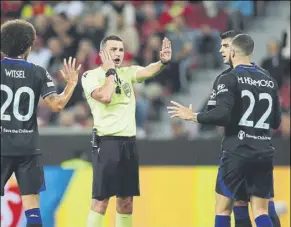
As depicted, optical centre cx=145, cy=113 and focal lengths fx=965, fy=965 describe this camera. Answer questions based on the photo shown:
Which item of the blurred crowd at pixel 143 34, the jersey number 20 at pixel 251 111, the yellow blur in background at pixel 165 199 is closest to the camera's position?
the jersey number 20 at pixel 251 111

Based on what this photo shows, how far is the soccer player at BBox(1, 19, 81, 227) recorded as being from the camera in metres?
9.26

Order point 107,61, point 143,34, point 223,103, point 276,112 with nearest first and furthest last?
point 223,103 → point 276,112 → point 107,61 → point 143,34

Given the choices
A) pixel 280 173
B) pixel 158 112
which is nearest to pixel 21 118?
pixel 280 173

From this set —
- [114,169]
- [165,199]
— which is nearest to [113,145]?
[114,169]

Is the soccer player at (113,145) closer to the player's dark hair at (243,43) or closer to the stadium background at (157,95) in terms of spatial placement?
the player's dark hair at (243,43)

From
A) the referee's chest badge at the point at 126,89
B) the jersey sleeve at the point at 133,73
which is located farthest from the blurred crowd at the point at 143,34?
the referee's chest badge at the point at 126,89

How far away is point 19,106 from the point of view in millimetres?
9266

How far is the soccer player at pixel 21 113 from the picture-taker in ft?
30.4

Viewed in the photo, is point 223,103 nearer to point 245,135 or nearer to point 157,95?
point 245,135

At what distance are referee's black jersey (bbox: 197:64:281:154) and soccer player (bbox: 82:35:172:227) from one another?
4.01 feet

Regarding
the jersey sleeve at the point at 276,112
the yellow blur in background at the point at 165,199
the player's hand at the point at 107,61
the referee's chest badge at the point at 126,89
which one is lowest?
the yellow blur in background at the point at 165,199

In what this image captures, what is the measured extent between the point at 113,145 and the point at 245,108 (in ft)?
5.53

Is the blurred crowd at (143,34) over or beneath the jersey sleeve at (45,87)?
over

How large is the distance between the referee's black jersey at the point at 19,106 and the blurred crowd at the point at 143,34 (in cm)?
706
